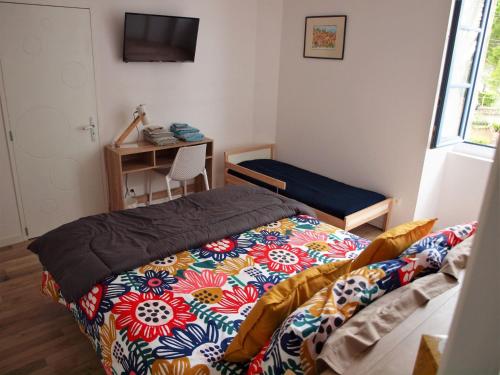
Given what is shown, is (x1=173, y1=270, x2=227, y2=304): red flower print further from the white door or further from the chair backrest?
the white door

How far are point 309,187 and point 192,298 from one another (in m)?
2.26

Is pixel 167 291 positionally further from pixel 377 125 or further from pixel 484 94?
pixel 484 94

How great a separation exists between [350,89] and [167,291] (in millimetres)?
2978

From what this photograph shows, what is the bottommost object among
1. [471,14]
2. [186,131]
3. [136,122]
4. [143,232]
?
[143,232]

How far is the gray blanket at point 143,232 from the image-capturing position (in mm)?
2205

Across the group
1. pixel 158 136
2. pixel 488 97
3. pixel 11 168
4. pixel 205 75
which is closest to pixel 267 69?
pixel 205 75

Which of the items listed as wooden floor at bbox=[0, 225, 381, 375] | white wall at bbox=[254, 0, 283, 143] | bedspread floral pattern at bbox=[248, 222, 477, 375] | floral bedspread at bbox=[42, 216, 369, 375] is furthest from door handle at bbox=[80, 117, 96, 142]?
bedspread floral pattern at bbox=[248, 222, 477, 375]

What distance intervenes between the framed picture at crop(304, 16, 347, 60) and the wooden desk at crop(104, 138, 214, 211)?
1.50 metres

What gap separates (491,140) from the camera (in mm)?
3830

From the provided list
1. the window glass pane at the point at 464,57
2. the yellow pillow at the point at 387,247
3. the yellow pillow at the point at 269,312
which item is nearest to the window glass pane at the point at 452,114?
the window glass pane at the point at 464,57

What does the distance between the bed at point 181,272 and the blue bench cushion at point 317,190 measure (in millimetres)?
606

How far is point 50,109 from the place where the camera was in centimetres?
359

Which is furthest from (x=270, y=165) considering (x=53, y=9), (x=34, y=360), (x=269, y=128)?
(x=34, y=360)

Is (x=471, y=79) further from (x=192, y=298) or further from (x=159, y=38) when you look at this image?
(x=192, y=298)
